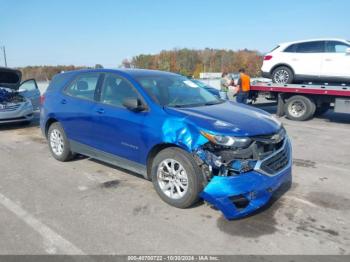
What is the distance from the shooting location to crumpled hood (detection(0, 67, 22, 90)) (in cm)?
1063

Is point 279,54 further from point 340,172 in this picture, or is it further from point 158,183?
point 158,183

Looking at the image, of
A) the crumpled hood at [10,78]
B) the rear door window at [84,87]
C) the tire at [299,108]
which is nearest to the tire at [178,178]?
the rear door window at [84,87]

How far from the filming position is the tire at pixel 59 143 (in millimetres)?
5723

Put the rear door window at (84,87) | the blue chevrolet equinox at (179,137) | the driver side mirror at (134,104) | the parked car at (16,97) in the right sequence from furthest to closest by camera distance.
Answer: the parked car at (16,97)
the rear door window at (84,87)
the driver side mirror at (134,104)
the blue chevrolet equinox at (179,137)

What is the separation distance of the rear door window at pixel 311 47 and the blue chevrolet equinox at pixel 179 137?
655 cm

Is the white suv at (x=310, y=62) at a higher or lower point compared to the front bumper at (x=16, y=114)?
higher

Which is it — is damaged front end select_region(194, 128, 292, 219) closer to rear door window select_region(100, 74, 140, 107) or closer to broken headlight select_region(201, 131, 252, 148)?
broken headlight select_region(201, 131, 252, 148)

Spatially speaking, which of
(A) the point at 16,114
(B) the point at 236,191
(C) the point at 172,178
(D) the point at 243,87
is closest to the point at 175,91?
(C) the point at 172,178

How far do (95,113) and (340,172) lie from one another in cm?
405

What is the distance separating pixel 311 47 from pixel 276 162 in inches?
301

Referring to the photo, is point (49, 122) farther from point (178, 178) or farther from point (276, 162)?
point (276, 162)

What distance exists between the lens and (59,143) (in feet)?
19.4

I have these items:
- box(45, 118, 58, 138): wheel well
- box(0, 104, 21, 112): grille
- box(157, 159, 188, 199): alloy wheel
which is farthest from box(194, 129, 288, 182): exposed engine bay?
box(0, 104, 21, 112): grille

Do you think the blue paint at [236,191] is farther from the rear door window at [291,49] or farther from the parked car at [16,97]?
the rear door window at [291,49]
